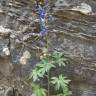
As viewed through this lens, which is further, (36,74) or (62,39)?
(62,39)

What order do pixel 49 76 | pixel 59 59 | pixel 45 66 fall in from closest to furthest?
pixel 45 66, pixel 59 59, pixel 49 76

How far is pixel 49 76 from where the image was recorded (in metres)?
3.69

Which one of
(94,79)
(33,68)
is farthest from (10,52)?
(94,79)

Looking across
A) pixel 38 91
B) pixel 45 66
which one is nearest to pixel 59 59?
pixel 45 66

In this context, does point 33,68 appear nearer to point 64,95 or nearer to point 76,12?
point 64,95

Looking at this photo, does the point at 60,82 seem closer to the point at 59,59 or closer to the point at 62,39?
the point at 59,59

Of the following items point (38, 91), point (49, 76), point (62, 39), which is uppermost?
point (62, 39)

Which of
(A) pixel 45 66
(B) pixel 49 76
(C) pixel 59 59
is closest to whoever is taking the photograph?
(A) pixel 45 66

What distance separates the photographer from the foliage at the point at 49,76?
346 centimetres

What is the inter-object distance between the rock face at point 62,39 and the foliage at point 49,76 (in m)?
0.15

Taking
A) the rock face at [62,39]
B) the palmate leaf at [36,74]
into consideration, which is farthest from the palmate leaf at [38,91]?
the rock face at [62,39]

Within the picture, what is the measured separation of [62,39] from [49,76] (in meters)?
0.47

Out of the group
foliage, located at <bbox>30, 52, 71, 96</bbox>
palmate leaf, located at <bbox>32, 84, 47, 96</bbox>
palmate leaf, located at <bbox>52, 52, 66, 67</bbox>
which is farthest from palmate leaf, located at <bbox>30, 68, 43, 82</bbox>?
palmate leaf, located at <bbox>52, 52, 66, 67</bbox>

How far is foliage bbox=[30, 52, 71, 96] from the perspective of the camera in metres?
3.46
